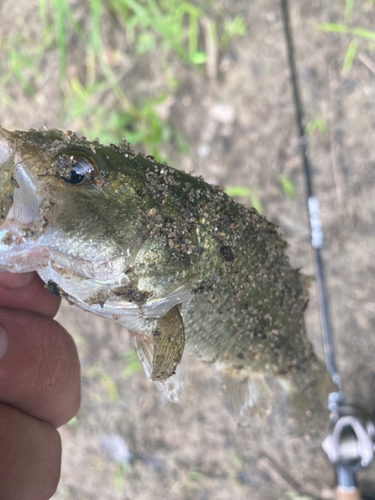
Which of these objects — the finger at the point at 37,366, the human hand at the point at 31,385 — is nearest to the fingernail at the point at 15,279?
the human hand at the point at 31,385

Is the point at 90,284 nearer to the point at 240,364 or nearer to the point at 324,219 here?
the point at 240,364

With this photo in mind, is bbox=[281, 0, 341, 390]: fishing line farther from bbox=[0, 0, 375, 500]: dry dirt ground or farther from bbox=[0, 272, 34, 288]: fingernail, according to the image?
bbox=[0, 272, 34, 288]: fingernail

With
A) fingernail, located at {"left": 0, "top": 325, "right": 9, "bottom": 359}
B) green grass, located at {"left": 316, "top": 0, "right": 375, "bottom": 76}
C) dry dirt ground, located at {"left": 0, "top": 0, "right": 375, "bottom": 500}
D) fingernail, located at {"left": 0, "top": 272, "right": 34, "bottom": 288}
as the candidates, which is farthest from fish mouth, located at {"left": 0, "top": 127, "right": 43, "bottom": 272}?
green grass, located at {"left": 316, "top": 0, "right": 375, "bottom": 76}

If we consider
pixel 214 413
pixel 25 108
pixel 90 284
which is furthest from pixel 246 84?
pixel 214 413

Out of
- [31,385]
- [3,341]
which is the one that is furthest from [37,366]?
[3,341]

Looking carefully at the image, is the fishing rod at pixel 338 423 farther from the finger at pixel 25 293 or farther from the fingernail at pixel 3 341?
the fingernail at pixel 3 341

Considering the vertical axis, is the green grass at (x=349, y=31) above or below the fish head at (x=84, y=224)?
above

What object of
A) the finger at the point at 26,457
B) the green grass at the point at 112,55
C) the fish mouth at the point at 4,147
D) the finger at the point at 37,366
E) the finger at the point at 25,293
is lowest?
the finger at the point at 26,457
